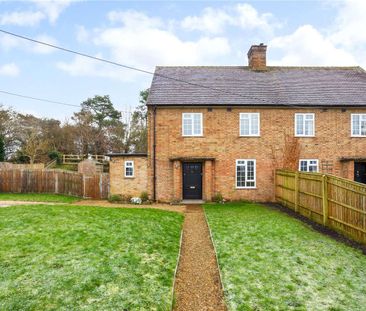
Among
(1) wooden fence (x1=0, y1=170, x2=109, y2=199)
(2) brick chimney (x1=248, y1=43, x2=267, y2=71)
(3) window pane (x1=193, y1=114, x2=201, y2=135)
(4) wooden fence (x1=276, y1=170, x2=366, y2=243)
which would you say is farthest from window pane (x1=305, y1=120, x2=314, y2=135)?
(1) wooden fence (x1=0, y1=170, x2=109, y2=199)

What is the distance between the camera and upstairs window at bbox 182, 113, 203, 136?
57.7 feet

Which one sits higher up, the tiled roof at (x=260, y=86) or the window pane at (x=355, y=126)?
the tiled roof at (x=260, y=86)

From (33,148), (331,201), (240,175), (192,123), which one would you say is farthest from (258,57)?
(33,148)

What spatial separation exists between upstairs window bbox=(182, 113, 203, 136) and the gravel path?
8457 millimetres

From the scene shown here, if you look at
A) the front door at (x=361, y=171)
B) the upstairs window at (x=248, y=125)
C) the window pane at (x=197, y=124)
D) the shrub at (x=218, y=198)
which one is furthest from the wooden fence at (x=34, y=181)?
the front door at (x=361, y=171)

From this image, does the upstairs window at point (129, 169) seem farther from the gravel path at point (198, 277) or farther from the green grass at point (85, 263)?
the gravel path at point (198, 277)

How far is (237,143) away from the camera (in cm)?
1761

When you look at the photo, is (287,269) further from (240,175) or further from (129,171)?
(129,171)

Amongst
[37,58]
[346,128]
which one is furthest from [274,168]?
[37,58]

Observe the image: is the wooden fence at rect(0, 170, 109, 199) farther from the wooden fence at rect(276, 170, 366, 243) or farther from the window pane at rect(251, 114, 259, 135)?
the wooden fence at rect(276, 170, 366, 243)

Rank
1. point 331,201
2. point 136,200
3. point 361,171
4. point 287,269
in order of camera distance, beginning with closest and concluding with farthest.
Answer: point 287,269 < point 331,201 < point 136,200 < point 361,171

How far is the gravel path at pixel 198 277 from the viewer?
5.27 m

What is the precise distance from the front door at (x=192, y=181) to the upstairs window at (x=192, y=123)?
199 cm

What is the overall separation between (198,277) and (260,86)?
15.5 metres
